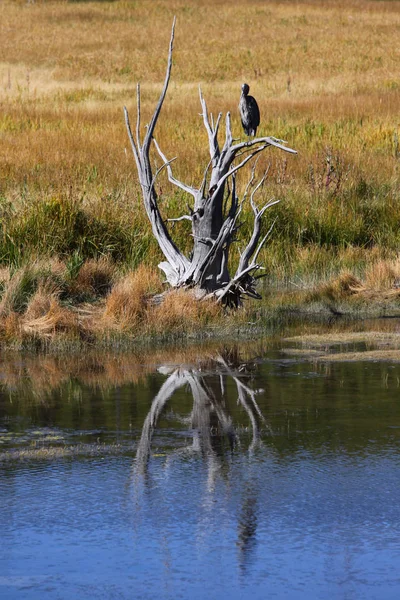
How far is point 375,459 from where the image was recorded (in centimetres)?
636

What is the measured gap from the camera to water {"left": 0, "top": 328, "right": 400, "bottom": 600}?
4.70m

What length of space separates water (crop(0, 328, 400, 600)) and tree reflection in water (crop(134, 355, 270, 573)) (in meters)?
0.01

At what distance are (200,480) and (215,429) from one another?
1.09m

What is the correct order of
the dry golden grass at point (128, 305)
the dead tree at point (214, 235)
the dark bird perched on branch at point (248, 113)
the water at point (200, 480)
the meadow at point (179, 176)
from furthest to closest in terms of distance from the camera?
the dark bird perched on branch at point (248, 113), the meadow at point (179, 176), the dead tree at point (214, 235), the dry golden grass at point (128, 305), the water at point (200, 480)

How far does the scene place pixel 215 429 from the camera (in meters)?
7.07

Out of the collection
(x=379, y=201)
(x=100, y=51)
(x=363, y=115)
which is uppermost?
(x=100, y=51)

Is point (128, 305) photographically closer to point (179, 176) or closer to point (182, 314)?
point (182, 314)

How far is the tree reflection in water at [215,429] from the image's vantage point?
5.58 metres

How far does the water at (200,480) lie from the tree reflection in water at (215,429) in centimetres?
1

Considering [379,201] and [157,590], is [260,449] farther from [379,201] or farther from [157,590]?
[379,201]

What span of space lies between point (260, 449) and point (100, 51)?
54.4 metres

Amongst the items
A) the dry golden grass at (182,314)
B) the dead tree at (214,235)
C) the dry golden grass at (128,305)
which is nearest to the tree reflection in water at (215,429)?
the dry golden grass at (182,314)

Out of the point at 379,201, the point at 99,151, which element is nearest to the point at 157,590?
the point at 379,201

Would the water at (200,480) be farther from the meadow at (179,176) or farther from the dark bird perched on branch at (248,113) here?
the dark bird perched on branch at (248,113)
